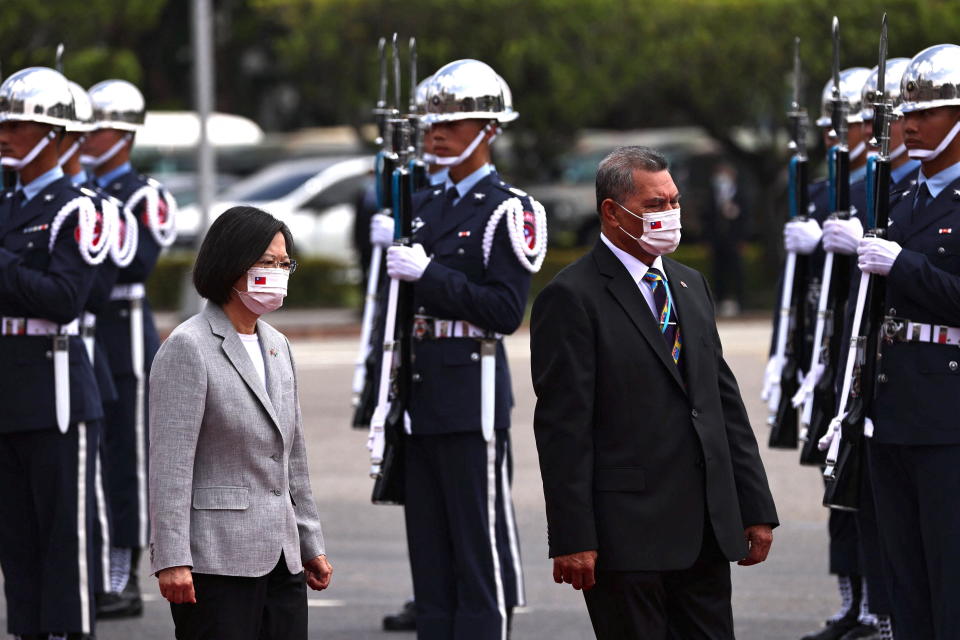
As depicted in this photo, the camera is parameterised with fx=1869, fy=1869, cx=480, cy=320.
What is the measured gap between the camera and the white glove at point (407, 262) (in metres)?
6.81

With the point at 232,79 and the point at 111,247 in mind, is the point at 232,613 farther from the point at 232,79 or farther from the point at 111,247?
the point at 232,79

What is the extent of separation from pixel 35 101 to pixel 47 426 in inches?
50.4

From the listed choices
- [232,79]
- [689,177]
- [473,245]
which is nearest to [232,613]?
[473,245]

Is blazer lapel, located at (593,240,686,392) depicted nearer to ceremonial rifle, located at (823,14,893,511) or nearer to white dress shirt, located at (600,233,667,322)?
white dress shirt, located at (600,233,667,322)

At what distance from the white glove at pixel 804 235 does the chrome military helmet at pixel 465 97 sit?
150 centimetres

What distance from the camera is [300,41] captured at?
2605 centimetres

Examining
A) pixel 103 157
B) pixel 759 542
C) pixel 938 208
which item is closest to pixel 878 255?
pixel 938 208

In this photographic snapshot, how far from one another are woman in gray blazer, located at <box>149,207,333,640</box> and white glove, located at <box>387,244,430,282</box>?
1.57 metres

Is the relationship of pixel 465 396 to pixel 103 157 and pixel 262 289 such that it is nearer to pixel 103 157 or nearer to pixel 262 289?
pixel 262 289

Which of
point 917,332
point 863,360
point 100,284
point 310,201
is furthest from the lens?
point 310,201

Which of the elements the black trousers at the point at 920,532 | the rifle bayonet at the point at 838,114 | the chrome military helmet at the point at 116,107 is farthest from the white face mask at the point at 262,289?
the chrome military helmet at the point at 116,107

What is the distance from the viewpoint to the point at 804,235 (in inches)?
315

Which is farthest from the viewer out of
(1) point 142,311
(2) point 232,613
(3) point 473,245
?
(1) point 142,311

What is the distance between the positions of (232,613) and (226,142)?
30.3m
